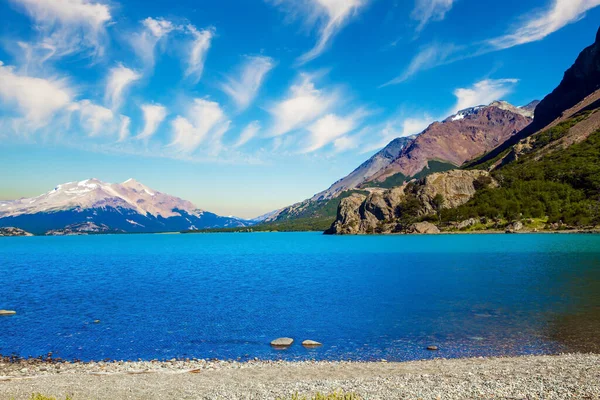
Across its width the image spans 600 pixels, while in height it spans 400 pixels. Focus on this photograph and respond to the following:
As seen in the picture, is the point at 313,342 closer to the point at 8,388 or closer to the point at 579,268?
the point at 8,388

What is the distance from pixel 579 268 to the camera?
8706 centimetres

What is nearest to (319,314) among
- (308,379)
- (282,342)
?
(282,342)

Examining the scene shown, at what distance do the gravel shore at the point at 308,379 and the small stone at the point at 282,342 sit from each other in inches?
228

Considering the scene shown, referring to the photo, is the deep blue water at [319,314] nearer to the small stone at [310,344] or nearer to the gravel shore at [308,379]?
the small stone at [310,344]

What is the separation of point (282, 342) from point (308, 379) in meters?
14.4

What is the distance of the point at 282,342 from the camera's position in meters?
41.8

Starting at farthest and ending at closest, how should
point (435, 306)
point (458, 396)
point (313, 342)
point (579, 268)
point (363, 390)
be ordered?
point (579, 268)
point (435, 306)
point (313, 342)
point (363, 390)
point (458, 396)

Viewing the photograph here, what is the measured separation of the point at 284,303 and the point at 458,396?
44364 millimetres

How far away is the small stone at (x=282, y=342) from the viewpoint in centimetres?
4131

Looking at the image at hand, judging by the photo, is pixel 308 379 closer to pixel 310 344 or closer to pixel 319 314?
pixel 310 344

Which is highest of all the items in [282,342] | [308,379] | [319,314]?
[308,379]

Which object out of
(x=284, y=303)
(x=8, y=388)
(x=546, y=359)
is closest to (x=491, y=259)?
(x=284, y=303)

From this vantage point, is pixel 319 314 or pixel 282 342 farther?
pixel 319 314

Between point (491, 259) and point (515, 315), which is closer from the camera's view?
point (515, 315)
